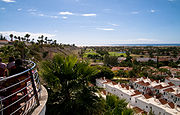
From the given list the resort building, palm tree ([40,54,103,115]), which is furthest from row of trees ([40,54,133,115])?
the resort building

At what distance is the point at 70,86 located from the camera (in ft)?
17.5

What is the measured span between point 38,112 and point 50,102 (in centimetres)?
255

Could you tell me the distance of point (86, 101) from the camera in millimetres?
5145

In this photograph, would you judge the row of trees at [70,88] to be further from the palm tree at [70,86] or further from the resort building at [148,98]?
the resort building at [148,98]

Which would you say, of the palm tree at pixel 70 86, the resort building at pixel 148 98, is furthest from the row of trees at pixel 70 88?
the resort building at pixel 148 98

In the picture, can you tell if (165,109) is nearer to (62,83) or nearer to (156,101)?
(156,101)

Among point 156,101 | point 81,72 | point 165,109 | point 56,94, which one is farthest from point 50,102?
point 156,101

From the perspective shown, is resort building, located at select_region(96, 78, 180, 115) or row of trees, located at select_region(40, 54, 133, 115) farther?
resort building, located at select_region(96, 78, 180, 115)

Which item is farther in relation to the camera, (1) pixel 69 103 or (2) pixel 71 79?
(2) pixel 71 79

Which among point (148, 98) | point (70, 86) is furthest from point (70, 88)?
point (148, 98)

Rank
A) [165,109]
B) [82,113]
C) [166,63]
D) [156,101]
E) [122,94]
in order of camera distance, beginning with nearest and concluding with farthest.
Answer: [82,113] < [165,109] < [156,101] < [122,94] < [166,63]

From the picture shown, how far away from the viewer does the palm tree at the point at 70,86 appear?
5.02 meters

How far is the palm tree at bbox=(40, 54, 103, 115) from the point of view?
502 centimetres

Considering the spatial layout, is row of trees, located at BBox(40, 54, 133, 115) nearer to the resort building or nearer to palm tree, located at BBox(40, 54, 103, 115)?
palm tree, located at BBox(40, 54, 103, 115)
